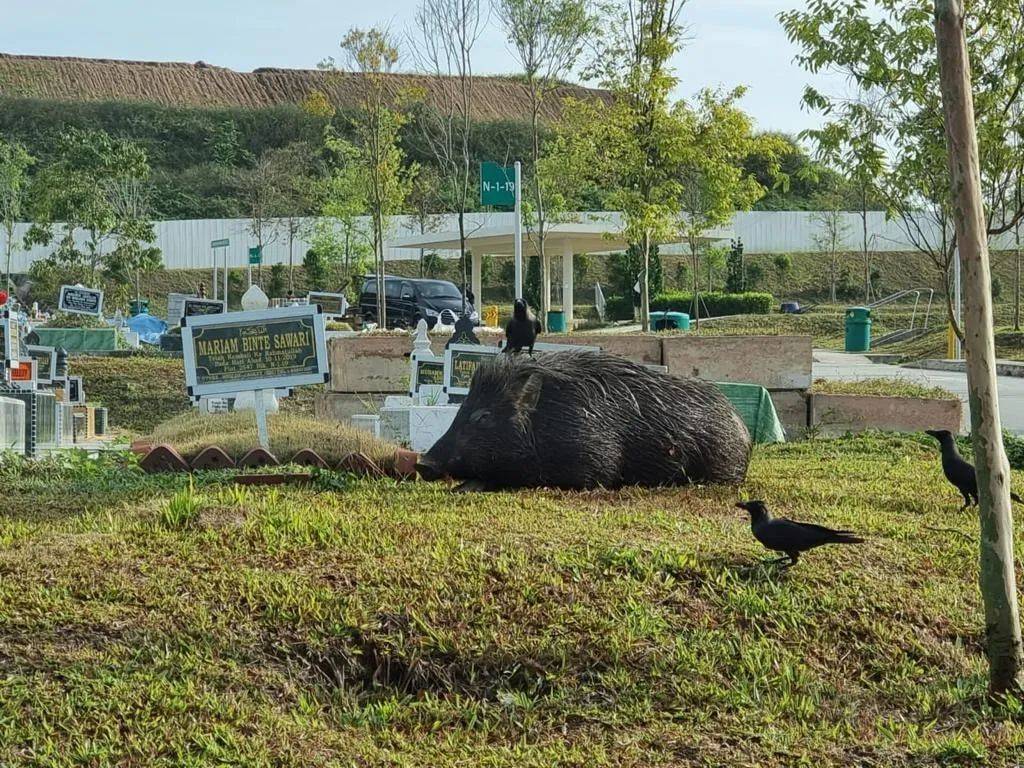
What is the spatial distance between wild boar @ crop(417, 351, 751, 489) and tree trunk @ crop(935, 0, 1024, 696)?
320 centimetres

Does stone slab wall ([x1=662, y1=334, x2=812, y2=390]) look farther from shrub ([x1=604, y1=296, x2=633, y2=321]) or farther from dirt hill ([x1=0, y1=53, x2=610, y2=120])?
dirt hill ([x1=0, y1=53, x2=610, y2=120])

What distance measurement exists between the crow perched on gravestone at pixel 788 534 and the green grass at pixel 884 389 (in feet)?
25.6

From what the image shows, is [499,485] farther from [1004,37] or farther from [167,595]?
[1004,37]

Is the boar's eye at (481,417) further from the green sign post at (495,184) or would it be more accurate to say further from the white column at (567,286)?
the white column at (567,286)

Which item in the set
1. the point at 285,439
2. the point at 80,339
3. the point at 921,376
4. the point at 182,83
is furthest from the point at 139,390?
the point at 182,83

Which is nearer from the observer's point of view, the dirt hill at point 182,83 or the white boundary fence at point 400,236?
the white boundary fence at point 400,236

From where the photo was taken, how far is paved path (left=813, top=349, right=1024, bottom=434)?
16719 millimetres

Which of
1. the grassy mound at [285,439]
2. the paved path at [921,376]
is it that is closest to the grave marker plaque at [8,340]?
the grassy mound at [285,439]

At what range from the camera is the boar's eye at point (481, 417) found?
7.16 meters

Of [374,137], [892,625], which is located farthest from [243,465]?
[374,137]

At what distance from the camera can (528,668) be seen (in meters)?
4.45

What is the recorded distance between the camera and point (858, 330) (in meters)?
32.9

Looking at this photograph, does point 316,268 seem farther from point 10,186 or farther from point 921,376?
point 921,376

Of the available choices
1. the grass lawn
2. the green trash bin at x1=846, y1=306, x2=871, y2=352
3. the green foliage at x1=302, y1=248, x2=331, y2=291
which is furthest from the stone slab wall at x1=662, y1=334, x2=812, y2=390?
the green foliage at x1=302, y1=248, x2=331, y2=291
